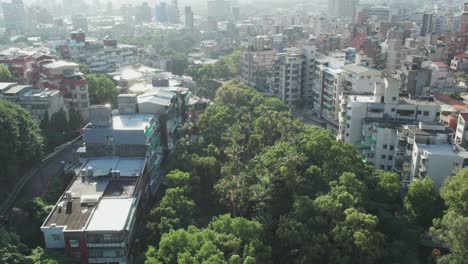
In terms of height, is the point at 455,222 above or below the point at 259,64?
below

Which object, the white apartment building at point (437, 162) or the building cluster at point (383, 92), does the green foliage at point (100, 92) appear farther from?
the white apartment building at point (437, 162)

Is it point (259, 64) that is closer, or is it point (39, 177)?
point (39, 177)

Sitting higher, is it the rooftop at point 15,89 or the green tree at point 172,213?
the rooftop at point 15,89

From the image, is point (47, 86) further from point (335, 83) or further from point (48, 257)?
point (335, 83)

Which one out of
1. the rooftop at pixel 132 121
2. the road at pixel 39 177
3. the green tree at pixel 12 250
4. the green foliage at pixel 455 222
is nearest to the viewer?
the green tree at pixel 12 250

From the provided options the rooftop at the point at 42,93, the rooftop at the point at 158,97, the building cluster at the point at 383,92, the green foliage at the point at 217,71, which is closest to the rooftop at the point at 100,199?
the rooftop at the point at 158,97

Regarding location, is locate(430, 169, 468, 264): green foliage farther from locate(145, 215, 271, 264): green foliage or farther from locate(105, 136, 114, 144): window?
locate(105, 136, 114, 144): window

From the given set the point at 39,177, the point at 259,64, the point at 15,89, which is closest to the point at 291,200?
the point at 39,177
